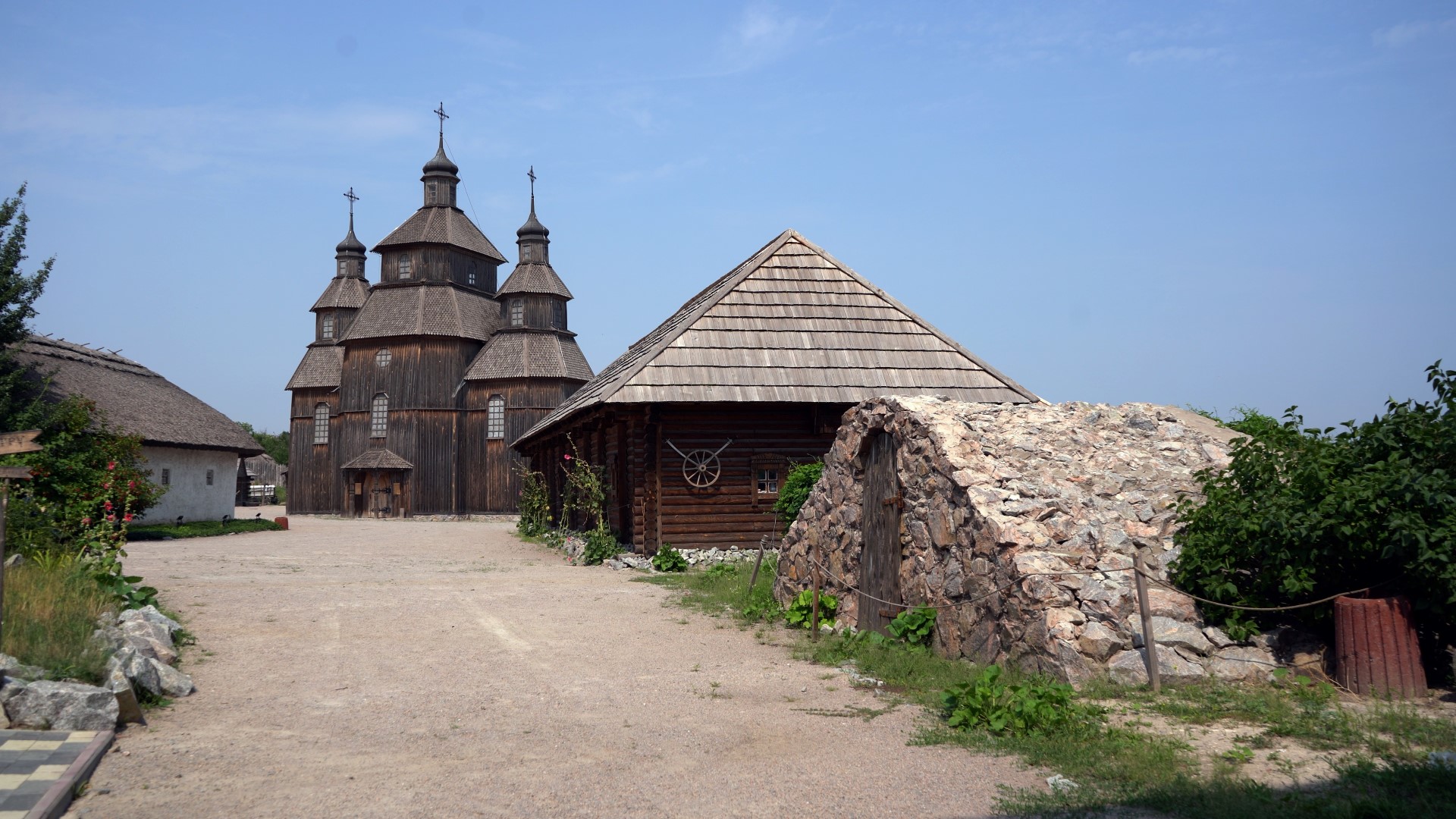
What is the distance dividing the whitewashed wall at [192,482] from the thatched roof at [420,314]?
383 inches

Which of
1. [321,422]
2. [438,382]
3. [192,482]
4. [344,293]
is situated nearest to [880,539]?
[192,482]

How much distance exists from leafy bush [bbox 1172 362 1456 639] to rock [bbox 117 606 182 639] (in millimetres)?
8762

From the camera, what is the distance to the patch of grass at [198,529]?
88.0 feet

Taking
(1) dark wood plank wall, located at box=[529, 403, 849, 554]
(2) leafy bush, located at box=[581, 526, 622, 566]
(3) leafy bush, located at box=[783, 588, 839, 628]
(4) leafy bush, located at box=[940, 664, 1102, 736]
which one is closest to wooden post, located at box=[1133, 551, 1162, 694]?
(4) leafy bush, located at box=[940, 664, 1102, 736]

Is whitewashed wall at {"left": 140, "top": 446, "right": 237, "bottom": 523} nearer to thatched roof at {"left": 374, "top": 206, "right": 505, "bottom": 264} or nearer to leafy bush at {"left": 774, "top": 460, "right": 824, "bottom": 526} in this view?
thatched roof at {"left": 374, "top": 206, "right": 505, "bottom": 264}

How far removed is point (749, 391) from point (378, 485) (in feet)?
97.0

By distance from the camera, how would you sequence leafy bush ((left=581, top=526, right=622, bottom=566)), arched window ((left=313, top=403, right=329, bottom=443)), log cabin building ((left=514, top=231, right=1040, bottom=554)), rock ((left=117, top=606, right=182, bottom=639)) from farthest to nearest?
arched window ((left=313, top=403, right=329, bottom=443)) < leafy bush ((left=581, top=526, right=622, bottom=566)) < log cabin building ((left=514, top=231, right=1040, bottom=554)) < rock ((left=117, top=606, right=182, bottom=639))

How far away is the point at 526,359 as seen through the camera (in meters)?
42.8

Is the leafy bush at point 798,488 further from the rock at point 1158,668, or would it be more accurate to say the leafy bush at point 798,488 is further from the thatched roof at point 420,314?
the thatched roof at point 420,314

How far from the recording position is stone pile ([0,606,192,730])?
5957 mm

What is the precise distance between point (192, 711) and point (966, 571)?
237 inches

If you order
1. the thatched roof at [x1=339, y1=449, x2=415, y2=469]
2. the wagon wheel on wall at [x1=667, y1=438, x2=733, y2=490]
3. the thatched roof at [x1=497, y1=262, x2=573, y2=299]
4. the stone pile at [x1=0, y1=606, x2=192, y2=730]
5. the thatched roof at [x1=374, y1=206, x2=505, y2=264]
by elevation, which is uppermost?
the thatched roof at [x1=374, y1=206, x2=505, y2=264]

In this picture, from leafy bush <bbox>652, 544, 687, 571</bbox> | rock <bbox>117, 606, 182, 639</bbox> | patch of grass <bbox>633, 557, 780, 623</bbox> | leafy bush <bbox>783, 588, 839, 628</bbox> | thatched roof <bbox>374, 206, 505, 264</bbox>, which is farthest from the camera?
thatched roof <bbox>374, 206, 505, 264</bbox>

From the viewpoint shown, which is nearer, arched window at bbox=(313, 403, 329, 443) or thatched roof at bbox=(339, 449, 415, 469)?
thatched roof at bbox=(339, 449, 415, 469)
